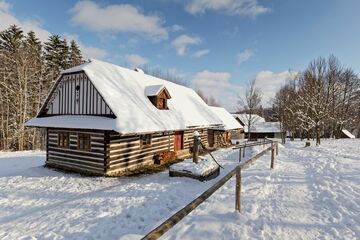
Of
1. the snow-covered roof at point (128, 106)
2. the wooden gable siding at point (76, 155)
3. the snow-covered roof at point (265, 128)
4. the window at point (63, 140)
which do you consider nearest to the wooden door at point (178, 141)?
the snow-covered roof at point (128, 106)

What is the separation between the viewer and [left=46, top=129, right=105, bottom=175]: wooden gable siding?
522 inches

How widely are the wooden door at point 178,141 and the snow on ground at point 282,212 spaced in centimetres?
1056

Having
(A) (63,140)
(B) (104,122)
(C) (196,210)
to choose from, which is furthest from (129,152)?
(C) (196,210)

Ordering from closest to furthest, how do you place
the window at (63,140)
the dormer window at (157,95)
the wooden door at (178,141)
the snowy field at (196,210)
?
the snowy field at (196,210)
the window at (63,140)
the dormer window at (157,95)
the wooden door at (178,141)

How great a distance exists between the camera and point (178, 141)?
20.3 metres

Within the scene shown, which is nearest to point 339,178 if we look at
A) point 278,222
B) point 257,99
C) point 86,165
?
point 278,222

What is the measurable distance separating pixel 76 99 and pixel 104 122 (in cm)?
365

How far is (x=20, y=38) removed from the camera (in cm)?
3359

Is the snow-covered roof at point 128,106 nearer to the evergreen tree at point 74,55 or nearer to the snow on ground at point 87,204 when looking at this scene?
the snow on ground at point 87,204

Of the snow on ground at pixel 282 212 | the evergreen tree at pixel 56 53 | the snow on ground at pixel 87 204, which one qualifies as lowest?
the snow on ground at pixel 87 204

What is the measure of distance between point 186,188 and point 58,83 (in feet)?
39.0

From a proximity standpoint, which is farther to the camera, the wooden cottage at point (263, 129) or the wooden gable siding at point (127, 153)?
the wooden cottage at point (263, 129)

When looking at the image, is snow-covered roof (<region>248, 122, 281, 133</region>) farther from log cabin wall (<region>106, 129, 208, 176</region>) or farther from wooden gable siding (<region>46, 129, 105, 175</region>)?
wooden gable siding (<region>46, 129, 105, 175</region>)

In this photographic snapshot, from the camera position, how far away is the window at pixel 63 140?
1487cm
